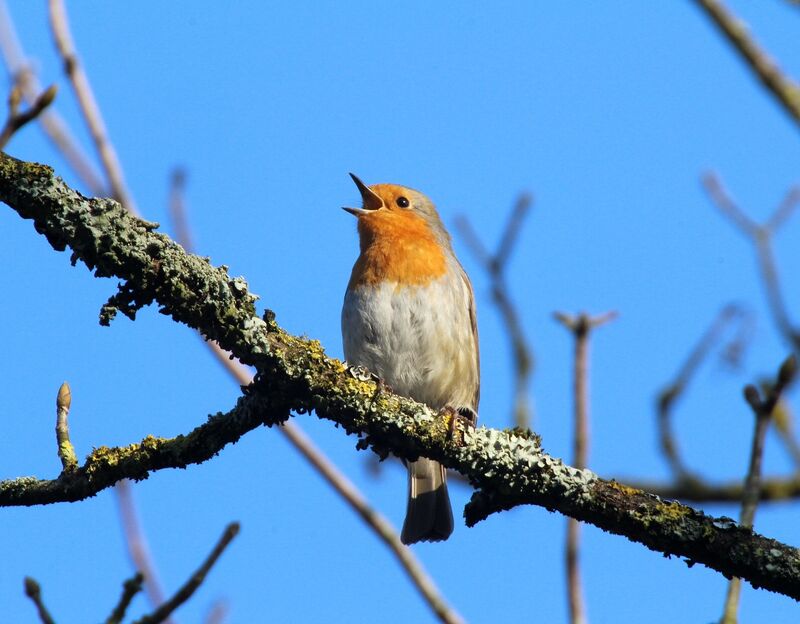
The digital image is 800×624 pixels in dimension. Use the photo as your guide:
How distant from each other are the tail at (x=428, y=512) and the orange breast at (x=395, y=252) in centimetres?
131

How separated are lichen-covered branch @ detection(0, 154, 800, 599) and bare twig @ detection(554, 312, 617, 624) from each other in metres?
0.31

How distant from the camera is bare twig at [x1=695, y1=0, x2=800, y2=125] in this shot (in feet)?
13.0

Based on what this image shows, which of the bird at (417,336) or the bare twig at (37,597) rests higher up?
the bird at (417,336)

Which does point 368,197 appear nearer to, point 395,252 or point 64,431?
point 395,252

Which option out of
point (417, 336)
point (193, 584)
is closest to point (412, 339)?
point (417, 336)

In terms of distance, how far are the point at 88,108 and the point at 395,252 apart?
2.37m

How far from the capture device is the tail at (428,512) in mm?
6922

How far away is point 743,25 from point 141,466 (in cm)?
308

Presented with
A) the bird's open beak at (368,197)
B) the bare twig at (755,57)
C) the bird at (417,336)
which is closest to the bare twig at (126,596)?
the bare twig at (755,57)

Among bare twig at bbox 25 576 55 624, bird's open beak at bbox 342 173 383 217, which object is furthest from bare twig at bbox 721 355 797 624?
bird's open beak at bbox 342 173 383 217

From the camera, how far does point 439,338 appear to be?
689 centimetres

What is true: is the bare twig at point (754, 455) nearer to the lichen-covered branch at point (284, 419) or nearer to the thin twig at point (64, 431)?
the lichen-covered branch at point (284, 419)

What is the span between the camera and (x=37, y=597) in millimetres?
2471

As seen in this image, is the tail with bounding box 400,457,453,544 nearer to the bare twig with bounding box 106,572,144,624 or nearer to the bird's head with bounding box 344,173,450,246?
the bird's head with bounding box 344,173,450,246
